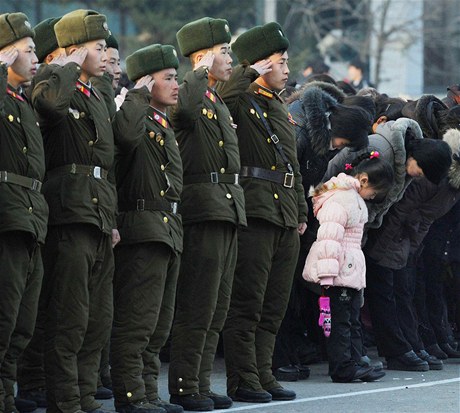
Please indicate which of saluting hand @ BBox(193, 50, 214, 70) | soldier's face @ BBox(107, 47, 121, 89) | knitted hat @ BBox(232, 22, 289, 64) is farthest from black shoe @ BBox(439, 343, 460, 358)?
saluting hand @ BBox(193, 50, 214, 70)

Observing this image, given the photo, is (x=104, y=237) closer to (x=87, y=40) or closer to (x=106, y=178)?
(x=106, y=178)

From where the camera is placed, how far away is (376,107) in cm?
1312

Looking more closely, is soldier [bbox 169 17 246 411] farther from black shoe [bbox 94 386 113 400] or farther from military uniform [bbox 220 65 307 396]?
black shoe [bbox 94 386 113 400]

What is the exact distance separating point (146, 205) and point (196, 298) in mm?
735

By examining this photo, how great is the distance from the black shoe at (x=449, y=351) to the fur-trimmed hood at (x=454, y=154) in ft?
4.41

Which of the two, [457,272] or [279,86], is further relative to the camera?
[457,272]

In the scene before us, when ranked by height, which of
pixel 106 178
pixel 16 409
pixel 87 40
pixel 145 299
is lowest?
pixel 16 409

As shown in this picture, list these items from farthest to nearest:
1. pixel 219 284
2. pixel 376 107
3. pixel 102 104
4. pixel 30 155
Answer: pixel 376 107 → pixel 219 284 → pixel 102 104 → pixel 30 155

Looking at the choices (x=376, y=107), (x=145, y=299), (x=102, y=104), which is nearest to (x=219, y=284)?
(x=145, y=299)

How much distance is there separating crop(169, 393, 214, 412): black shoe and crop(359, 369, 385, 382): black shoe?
1.98 metres

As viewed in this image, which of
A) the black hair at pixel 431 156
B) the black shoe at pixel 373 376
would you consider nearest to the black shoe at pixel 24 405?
the black shoe at pixel 373 376

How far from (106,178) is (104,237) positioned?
0.34 metres

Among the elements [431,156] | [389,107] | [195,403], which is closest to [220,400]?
[195,403]

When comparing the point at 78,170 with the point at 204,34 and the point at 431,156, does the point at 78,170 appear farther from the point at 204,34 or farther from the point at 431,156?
the point at 431,156
